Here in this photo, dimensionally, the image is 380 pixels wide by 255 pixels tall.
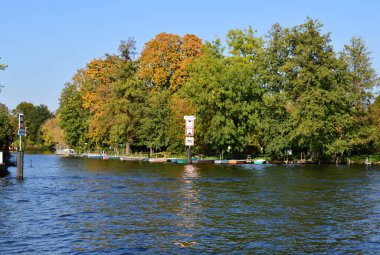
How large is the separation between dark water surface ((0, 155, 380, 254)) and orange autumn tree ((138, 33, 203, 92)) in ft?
177

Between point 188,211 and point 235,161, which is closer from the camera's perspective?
point 188,211

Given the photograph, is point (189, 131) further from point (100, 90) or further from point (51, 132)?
point (51, 132)

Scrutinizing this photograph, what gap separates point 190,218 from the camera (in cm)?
2608

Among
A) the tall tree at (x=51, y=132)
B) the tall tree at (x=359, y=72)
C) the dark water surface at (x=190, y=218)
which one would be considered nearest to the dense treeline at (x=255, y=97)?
the tall tree at (x=359, y=72)

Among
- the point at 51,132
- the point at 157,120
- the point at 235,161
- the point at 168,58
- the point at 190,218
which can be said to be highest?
the point at 168,58

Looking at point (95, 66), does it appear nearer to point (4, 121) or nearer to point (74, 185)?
point (4, 121)

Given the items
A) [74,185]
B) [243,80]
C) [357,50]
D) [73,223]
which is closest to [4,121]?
[74,185]

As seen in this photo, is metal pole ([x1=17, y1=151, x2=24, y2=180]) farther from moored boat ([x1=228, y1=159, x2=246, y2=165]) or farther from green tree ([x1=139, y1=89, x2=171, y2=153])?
green tree ([x1=139, y1=89, x2=171, y2=153])

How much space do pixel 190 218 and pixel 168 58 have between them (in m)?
72.6

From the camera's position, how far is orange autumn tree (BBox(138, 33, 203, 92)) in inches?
3777

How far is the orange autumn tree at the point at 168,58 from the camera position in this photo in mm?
95938

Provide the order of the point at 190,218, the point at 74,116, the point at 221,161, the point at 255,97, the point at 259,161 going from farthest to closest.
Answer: the point at 74,116 < the point at 255,97 < the point at 221,161 < the point at 259,161 < the point at 190,218

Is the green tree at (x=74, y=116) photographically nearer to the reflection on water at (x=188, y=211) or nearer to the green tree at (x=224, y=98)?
the green tree at (x=224, y=98)

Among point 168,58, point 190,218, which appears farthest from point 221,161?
point 190,218
